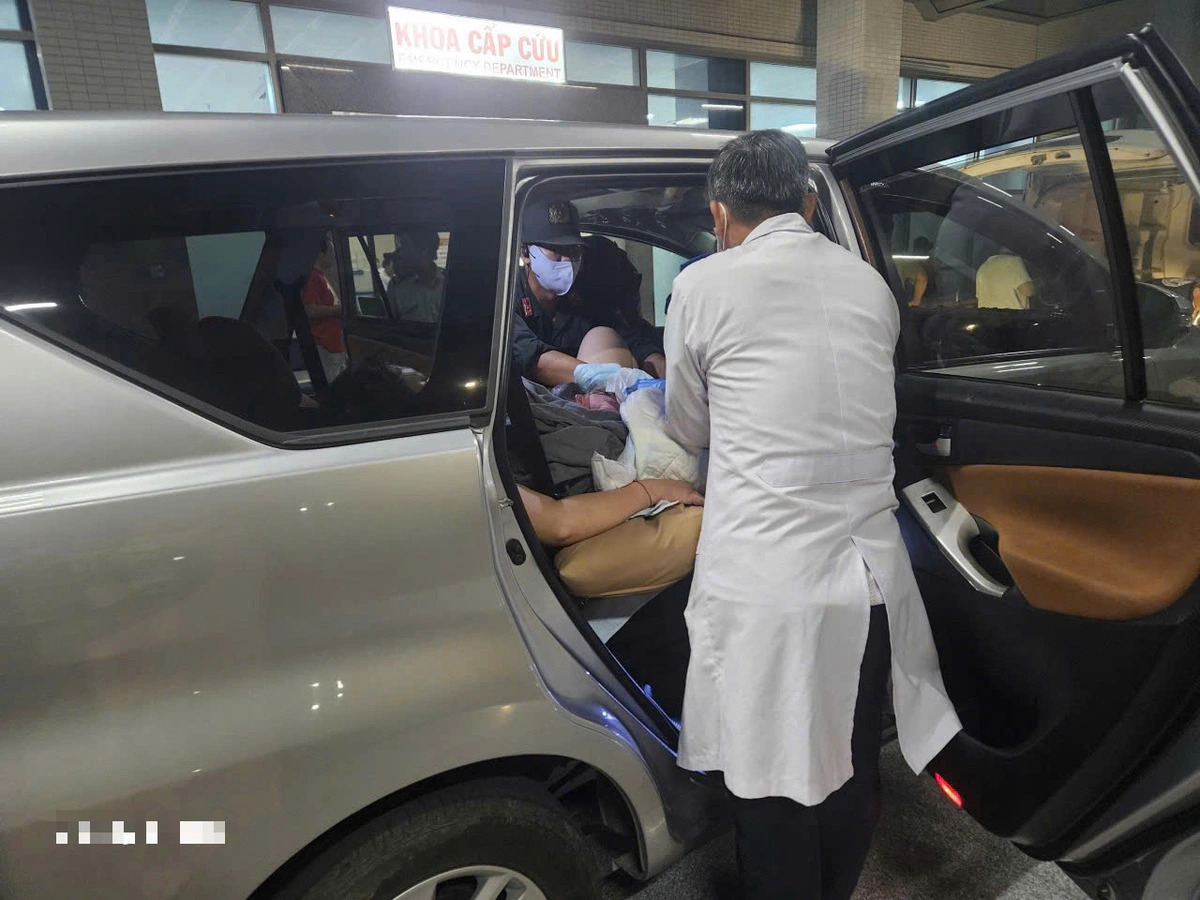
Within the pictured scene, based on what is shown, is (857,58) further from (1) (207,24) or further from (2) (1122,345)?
(2) (1122,345)

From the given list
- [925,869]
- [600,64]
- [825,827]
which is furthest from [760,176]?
[600,64]

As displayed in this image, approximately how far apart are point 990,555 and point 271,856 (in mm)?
1519

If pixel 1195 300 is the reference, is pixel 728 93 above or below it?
above

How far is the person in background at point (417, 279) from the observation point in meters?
1.39

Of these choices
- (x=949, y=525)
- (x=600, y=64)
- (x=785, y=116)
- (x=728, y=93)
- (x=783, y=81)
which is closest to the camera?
(x=949, y=525)

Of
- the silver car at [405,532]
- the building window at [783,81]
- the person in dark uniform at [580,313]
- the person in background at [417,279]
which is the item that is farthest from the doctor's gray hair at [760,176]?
the building window at [783,81]

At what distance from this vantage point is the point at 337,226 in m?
1.27

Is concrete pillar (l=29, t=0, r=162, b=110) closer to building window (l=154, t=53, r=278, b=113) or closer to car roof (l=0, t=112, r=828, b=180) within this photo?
building window (l=154, t=53, r=278, b=113)

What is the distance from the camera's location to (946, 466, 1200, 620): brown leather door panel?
123cm

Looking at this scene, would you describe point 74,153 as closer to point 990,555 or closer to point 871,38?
point 990,555

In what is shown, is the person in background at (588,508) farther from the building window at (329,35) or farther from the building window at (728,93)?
the building window at (728,93)

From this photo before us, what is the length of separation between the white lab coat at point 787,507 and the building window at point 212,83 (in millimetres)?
6007

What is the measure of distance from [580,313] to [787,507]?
79.2 inches

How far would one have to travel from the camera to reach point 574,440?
180cm
